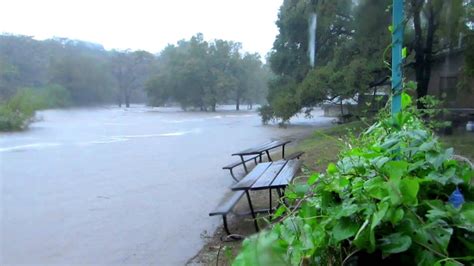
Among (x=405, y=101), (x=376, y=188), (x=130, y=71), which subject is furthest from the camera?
(x=130, y=71)

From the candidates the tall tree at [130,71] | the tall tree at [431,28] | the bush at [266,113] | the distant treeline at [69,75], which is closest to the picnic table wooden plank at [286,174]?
the tall tree at [431,28]

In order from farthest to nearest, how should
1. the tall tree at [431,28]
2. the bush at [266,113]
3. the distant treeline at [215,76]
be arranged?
the distant treeline at [215,76], the bush at [266,113], the tall tree at [431,28]

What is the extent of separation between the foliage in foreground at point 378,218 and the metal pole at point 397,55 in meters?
0.63

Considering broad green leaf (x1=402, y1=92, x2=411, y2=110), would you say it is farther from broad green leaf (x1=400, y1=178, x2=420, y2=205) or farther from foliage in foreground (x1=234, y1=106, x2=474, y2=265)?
broad green leaf (x1=400, y1=178, x2=420, y2=205)

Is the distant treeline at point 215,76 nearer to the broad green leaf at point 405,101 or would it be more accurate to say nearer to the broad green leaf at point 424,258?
the broad green leaf at point 405,101

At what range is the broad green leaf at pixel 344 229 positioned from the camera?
3.16 ft

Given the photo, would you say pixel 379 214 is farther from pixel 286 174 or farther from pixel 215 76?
pixel 215 76

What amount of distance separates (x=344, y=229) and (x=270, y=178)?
124 inches

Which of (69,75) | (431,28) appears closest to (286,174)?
(69,75)

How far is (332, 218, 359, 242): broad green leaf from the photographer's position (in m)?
0.96

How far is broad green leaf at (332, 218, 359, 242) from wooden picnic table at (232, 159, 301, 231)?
225 centimetres

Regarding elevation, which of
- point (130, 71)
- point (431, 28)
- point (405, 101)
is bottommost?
point (405, 101)

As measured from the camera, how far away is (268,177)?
13.8 feet

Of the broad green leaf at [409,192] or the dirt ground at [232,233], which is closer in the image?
the broad green leaf at [409,192]
